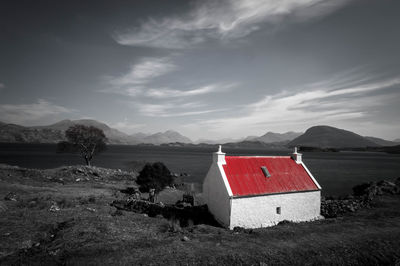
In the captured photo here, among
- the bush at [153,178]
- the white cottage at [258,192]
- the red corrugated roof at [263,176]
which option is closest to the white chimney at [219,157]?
the white cottage at [258,192]

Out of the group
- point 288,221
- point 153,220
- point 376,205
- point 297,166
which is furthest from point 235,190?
point 376,205

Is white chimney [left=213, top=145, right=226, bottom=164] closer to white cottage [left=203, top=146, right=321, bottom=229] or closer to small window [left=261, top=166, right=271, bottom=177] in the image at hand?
white cottage [left=203, top=146, right=321, bottom=229]

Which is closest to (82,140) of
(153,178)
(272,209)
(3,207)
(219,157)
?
(153,178)

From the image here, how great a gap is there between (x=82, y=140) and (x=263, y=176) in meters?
46.9

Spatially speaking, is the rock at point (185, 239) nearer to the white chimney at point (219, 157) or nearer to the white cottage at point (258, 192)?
the white cottage at point (258, 192)

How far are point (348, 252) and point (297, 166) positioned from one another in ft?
37.6

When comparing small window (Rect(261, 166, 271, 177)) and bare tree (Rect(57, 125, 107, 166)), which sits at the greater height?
bare tree (Rect(57, 125, 107, 166))

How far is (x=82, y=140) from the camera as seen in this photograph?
51562 millimetres

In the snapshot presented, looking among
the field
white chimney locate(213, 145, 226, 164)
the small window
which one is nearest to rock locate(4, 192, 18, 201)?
the field

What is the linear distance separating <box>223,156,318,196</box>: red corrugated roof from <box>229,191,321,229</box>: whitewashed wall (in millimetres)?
621

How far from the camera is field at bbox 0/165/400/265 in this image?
36.8 ft

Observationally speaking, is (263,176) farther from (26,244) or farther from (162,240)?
(26,244)

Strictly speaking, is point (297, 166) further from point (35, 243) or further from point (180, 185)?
point (180, 185)

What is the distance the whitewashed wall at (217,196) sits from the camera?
1823 centimetres
